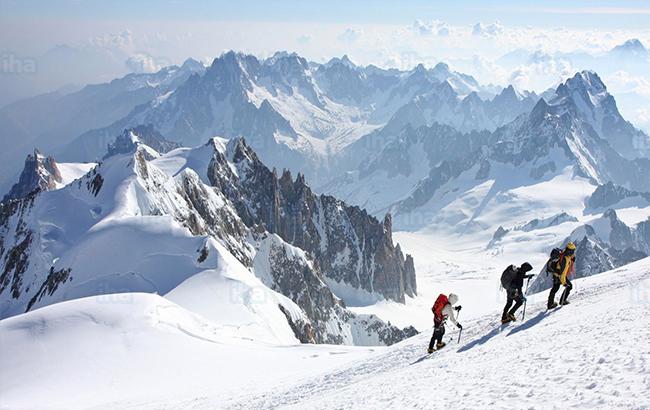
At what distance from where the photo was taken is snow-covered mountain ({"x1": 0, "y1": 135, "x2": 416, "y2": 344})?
62.7m

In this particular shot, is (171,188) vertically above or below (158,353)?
above

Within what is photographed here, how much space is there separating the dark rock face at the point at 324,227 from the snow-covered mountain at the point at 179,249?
683 millimetres

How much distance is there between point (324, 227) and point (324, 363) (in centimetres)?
14334

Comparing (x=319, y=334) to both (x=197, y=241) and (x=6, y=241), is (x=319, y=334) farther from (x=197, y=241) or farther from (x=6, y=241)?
(x=6, y=241)

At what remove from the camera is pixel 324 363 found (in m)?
34.7

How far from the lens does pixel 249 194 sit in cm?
14562

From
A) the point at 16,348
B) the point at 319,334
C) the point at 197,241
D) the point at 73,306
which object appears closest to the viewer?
the point at 16,348

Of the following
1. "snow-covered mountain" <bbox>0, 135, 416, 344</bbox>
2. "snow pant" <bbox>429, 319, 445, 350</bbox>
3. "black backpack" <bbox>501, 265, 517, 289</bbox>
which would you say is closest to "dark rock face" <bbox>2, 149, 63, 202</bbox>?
"snow-covered mountain" <bbox>0, 135, 416, 344</bbox>

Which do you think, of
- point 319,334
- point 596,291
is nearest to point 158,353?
point 596,291

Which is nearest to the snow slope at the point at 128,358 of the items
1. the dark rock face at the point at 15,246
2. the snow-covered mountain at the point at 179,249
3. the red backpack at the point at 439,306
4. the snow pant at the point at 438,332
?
the snow pant at the point at 438,332

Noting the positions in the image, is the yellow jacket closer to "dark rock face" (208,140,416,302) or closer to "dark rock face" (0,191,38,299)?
"dark rock face" (0,191,38,299)

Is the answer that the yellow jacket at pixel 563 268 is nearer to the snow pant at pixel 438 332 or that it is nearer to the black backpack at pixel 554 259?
the black backpack at pixel 554 259

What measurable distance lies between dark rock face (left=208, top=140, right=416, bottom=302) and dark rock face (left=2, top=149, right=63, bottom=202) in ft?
232

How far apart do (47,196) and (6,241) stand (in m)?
9.30
